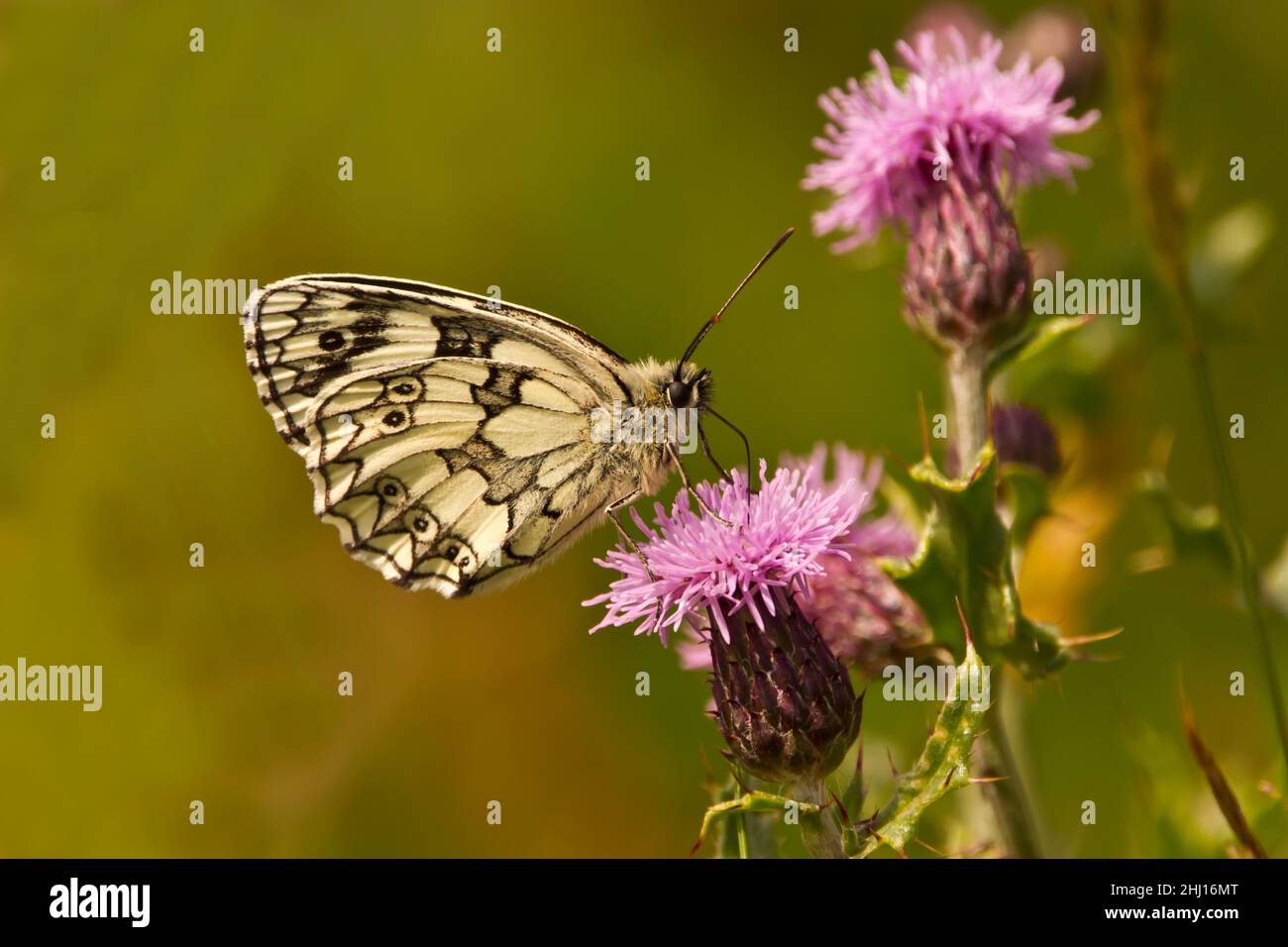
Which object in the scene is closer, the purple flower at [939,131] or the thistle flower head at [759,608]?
the thistle flower head at [759,608]

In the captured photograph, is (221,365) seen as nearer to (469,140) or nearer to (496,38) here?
(469,140)

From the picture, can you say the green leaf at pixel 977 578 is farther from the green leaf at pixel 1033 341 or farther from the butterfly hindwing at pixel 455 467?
the butterfly hindwing at pixel 455 467

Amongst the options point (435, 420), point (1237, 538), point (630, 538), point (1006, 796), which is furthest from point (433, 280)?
point (1237, 538)

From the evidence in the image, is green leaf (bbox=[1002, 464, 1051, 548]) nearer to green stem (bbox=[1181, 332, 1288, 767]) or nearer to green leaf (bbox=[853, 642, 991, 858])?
green stem (bbox=[1181, 332, 1288, 767])

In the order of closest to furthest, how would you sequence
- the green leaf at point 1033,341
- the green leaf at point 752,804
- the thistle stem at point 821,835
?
the green leaf at point 752,804
the thistle stem at point 821,835
the green leaf at point 1033,341

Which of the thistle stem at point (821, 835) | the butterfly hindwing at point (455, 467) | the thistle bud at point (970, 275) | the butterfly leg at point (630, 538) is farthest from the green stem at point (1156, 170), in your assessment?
the butterfly hindwing at point (455, 467)

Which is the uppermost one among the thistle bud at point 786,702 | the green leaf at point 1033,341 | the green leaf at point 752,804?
the green leaf at point 1033,341
